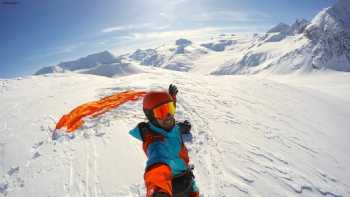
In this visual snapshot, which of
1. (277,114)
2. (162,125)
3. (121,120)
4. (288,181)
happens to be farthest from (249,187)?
(277,114)

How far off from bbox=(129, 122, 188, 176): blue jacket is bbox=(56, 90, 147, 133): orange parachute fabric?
7.98 meters

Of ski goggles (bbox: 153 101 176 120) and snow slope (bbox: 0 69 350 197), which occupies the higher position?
ski goggles (bbox: 153 101 176 120)

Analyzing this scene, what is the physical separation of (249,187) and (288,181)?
1.37 meters

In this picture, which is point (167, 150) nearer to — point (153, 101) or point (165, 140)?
point (165, 140)

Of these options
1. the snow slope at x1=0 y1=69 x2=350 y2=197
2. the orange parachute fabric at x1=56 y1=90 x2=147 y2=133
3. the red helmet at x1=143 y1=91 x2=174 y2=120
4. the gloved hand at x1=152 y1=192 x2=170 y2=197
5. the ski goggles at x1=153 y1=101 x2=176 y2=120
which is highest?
the red helmet at x1=143 y1=91 x2=174 y2=120

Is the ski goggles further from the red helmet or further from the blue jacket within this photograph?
the blue jacket

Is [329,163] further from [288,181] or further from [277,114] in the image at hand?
[277,114]

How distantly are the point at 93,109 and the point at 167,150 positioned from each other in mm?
9562

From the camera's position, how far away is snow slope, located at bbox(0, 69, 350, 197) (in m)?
7.44

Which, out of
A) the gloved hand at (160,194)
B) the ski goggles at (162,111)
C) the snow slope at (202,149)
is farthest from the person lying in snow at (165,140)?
the snow slope at (202,149)

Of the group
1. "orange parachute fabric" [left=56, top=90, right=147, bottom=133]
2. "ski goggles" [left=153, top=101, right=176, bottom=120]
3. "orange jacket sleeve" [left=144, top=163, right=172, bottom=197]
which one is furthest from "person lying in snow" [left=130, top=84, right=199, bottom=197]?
"orange parachute fabric" [left=56, top=90, right=147, bottom=133]

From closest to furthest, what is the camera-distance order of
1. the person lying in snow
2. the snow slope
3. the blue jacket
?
1. the blue jacket
2. the person lying in snow
3. the snow slope

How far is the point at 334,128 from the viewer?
44.9ft

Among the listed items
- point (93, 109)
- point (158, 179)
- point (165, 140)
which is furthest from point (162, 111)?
point (93, 109)
